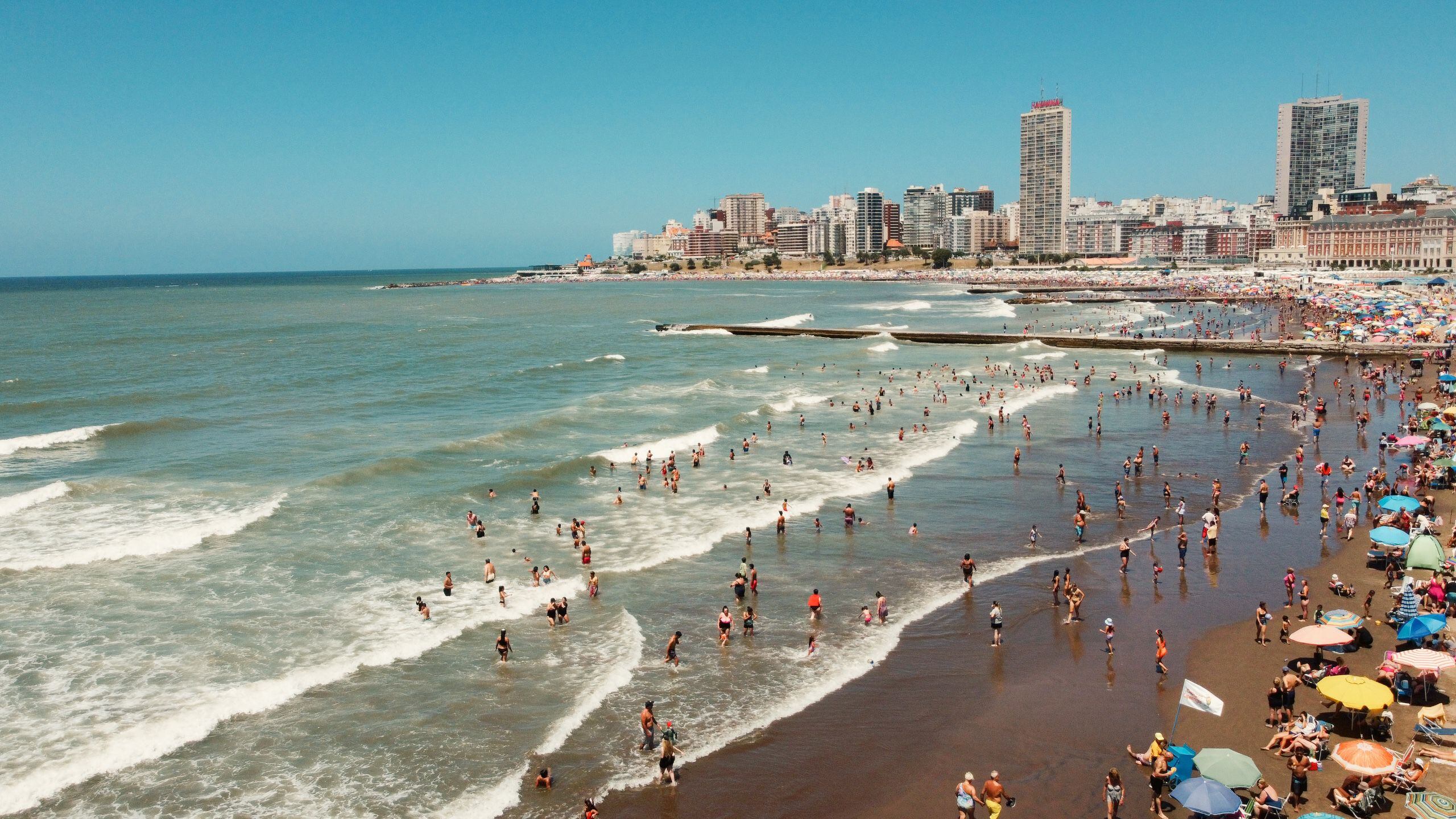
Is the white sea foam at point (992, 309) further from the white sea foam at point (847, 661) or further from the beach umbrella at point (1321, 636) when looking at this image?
the beach umbrella at point (1321, 636)

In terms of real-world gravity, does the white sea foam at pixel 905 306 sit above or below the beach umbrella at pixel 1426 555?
above

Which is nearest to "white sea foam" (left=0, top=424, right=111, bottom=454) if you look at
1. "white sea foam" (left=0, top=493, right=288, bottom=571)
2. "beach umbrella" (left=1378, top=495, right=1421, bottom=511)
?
"white sea foam" (left=0, top=493, right=288, bottom=571)

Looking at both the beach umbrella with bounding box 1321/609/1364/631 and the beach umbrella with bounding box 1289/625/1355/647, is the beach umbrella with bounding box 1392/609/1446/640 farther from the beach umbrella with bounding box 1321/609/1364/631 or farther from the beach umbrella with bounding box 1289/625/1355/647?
the beach umbrella with bounding box 1321/609/1364/631

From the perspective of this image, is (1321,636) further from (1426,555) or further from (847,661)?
(847,661)

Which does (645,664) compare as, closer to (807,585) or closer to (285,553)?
(807,585)

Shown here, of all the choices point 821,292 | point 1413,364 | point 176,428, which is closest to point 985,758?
point 176,428

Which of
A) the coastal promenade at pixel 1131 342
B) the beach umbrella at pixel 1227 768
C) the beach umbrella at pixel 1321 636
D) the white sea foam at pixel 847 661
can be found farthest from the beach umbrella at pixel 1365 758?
the coastal promenade at pixel 1131 342
